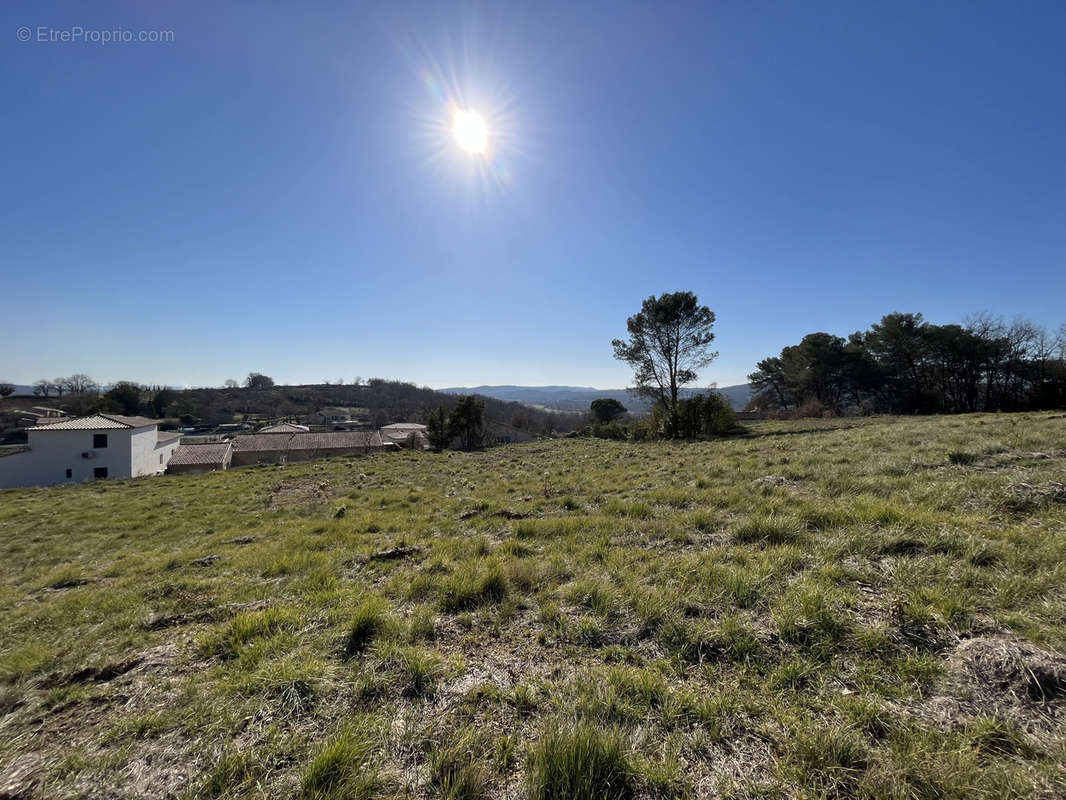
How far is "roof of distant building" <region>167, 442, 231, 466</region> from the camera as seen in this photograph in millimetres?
34750

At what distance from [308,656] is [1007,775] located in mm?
4291

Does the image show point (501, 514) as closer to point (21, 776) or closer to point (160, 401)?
point (21, 776)

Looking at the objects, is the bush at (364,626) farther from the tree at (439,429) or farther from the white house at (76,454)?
the white house at (76,454)

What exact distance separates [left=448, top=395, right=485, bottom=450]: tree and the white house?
25252 millimetres

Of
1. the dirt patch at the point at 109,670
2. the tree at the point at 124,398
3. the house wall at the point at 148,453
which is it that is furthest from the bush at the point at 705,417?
the tree at the point at 124,398

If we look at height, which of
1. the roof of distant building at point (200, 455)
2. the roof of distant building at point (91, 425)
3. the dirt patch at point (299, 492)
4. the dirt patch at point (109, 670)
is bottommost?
the roof of distant building at point (200, 455)

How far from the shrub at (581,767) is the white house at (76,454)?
42272 millimetres

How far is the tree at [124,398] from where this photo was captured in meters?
56.1

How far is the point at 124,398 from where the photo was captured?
188ft

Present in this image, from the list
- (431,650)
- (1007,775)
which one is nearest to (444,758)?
(431,650)

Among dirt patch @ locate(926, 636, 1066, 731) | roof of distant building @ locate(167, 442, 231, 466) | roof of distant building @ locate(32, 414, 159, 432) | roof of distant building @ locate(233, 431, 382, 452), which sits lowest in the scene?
roof of distant building @ locate(167, 442, 231, 466)

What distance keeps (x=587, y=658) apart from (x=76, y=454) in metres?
45.3

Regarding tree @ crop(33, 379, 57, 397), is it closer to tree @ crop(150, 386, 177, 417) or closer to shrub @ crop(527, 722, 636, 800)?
tree @ crop(150, 386, 177, 417)

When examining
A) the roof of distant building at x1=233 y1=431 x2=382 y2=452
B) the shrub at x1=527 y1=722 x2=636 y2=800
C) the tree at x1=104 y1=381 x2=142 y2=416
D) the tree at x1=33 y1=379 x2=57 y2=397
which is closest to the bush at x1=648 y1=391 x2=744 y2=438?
the shrub at x1=527 y1=722 x2=636 y2=800
